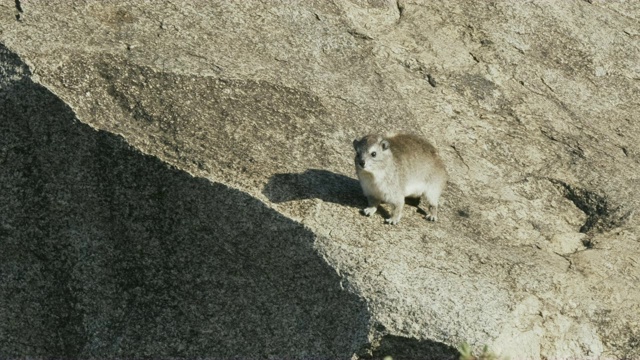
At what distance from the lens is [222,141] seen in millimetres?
8203

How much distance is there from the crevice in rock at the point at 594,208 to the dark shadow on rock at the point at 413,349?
2.50m

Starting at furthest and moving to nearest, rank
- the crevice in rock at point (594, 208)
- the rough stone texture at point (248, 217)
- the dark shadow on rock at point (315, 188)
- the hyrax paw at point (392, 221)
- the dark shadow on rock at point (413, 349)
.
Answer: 1. the crevice in rock at point (594, 208)
2. the hyrax paw at point (392, 221)
3. the dark shadow on rock at point (315, 188)
4. the rough stone texture at point (248, 217)
5. the dark shadow on rock at point (413, 349)

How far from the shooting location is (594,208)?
924 cm

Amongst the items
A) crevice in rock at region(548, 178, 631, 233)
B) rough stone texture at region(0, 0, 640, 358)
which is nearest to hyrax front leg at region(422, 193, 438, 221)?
rough stone texture at region(0, 0, 640, 358)

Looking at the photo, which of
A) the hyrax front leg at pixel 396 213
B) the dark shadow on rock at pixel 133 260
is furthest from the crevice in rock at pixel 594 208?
the dark shadow on rock at pixel 133 260

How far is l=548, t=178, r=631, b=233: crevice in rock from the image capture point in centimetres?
909

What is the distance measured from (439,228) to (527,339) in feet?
3.94

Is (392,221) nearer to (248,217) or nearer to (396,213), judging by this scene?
(396,213)

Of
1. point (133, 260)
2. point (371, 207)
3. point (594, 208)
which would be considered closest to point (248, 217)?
point (133, 260)

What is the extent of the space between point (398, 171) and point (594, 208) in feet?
6.91

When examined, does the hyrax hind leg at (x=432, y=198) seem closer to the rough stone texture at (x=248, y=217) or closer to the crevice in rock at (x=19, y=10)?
the rough stone texture at (x=248, y=217)

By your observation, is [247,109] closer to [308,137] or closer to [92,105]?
[308,137]

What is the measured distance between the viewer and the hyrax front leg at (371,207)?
8062mm

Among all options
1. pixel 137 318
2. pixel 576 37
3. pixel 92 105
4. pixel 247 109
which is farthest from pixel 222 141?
pixel 576 37
